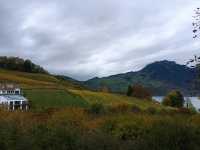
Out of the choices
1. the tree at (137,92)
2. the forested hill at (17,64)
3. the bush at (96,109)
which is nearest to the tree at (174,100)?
the tree at (137,92)

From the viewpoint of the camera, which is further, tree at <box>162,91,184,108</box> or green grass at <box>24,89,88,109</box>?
tree at <box>162,91,184,108</box>

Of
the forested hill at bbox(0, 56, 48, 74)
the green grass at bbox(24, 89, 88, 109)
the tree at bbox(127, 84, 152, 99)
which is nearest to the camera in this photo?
the green grass at bbox(24, 89, 88, 109)

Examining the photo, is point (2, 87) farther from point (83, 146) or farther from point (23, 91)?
point (83, 146)

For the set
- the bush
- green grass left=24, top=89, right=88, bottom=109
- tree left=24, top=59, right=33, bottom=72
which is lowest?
the bush

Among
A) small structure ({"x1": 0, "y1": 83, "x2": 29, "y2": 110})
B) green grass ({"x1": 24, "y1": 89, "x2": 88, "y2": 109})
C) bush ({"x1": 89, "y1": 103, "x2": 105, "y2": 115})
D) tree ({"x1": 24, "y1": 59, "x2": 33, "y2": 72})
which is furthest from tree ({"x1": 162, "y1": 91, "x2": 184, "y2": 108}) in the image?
tree ({"x1": 24, "y1": 59, "x2": 33, "y2": 72})

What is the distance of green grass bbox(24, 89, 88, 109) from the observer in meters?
69.3

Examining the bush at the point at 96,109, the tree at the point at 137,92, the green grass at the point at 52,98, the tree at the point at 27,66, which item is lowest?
the bush at the point at 96,109

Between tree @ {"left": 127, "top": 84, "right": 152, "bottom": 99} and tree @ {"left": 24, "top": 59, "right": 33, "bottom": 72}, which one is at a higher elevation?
tree @ {"left": 24, "top": 59, "right": 33, "bottom": 72}

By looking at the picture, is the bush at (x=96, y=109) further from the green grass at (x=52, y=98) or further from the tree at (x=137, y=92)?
the tree at (x=137, y=92)

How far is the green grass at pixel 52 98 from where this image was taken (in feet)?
227

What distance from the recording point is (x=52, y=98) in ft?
244

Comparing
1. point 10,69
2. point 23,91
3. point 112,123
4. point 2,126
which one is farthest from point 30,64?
point 2,126

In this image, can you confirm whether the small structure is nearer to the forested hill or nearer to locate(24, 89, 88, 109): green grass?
locate(24, 89, 88, 109): green grass

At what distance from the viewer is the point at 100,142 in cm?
1070
